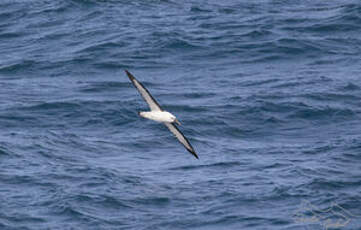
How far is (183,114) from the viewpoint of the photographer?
3152cm

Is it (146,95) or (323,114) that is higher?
(146,95)

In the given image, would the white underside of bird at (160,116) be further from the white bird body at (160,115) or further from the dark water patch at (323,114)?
the dark water patch at (323,114)

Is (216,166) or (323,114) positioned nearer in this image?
(216,166)

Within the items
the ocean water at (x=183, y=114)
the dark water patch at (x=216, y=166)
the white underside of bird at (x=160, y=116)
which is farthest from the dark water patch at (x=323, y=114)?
the white underside of bird at (x=160, y=116)

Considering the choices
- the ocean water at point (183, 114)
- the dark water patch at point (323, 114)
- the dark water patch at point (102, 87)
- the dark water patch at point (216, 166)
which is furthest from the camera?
the dark water patch at point (102, 87)

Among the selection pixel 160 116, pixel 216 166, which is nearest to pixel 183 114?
pixel 216 166

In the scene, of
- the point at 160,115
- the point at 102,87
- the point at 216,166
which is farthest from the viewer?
the point at 102,87

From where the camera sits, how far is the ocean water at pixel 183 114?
966 inches

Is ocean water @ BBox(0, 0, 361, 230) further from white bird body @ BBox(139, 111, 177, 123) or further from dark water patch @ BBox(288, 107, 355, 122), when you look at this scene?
white bird body @ BBox(139, 111, 177, 123)

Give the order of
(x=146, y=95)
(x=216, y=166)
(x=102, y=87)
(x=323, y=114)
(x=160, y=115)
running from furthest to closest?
(x=102, y=87) → (x=323, y=114) → (x=216, y=166) → (x=160, y=115) → (x=146, y=95)

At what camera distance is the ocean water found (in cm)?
2455

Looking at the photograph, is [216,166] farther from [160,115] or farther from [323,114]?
[160,115]

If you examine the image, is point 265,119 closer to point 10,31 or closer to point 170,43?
point 170,43

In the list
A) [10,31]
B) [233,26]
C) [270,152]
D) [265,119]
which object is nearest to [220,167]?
[270,152]
